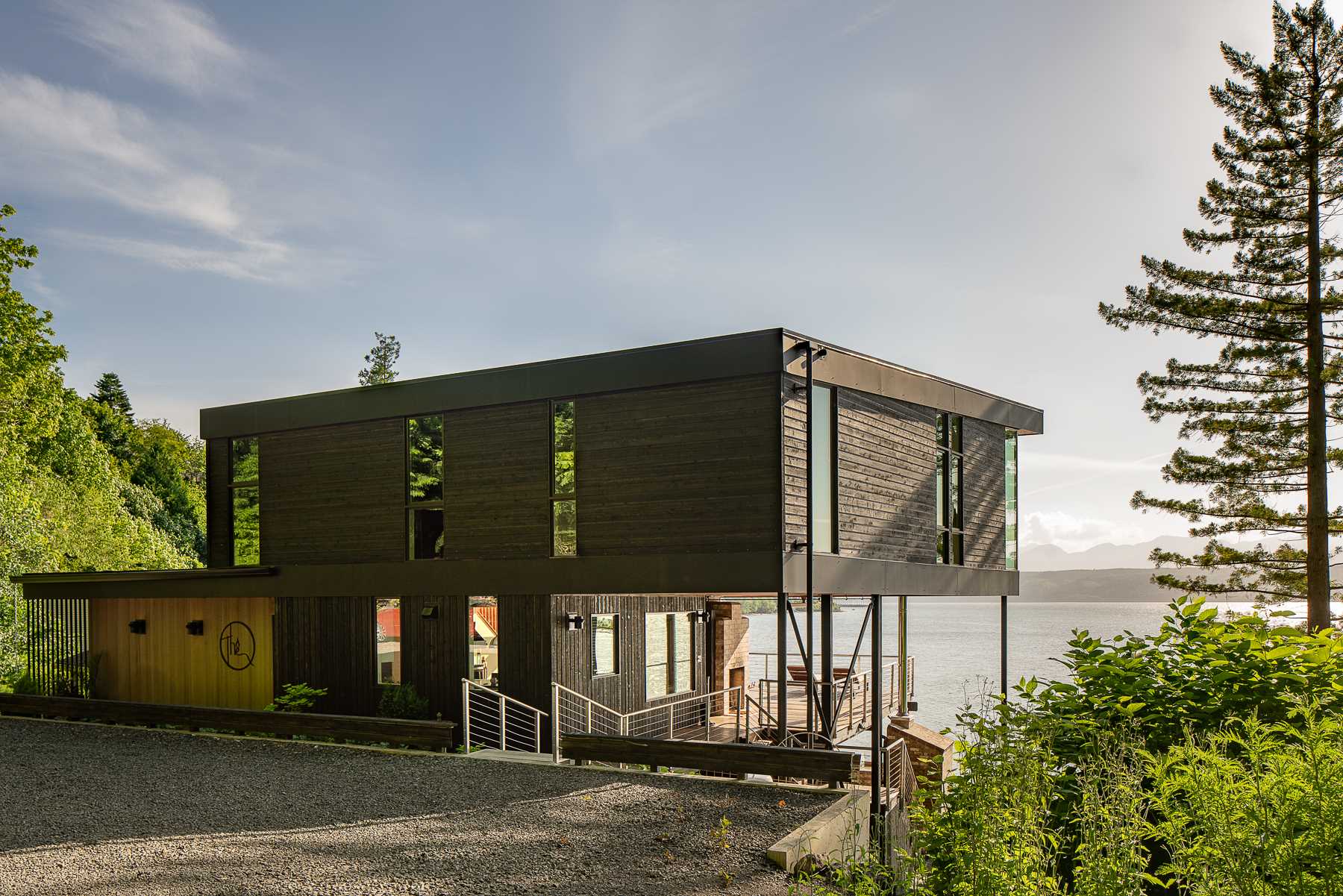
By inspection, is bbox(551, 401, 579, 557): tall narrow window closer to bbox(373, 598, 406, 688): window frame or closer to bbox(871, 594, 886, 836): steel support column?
bbox(373, 598, 406, 688): window frame

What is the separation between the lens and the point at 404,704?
1344cm

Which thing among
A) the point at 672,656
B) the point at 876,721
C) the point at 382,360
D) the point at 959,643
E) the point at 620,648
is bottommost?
the point at 959,643

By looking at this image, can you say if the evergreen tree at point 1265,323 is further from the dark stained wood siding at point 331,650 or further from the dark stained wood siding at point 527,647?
the dark stained wood siding at point 331,650

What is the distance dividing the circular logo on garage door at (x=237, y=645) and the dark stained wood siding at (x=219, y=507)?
42.4 inches

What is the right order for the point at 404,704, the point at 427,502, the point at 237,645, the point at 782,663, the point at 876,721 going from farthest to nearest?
the point at 237,645
the point at 427,502
the point at 404,704
the point at 782,663
the point at 876,721

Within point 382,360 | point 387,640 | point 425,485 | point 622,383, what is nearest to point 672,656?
point 387,640

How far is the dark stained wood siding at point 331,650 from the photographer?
46.6 feet

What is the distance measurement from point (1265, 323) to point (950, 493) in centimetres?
966

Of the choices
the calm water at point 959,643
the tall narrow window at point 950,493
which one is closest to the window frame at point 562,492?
the tall narrow window at point 950,493

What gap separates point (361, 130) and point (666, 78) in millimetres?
8172

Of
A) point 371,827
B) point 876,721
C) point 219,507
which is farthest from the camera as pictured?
point 219,507

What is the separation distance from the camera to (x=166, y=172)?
25328 mm

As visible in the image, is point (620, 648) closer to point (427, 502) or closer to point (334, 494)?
point (427, 502)

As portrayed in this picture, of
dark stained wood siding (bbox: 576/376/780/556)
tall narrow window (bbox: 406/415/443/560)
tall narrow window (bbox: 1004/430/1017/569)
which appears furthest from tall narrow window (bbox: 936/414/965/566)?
tall narrow window (bbox: 406/415/443/560)
